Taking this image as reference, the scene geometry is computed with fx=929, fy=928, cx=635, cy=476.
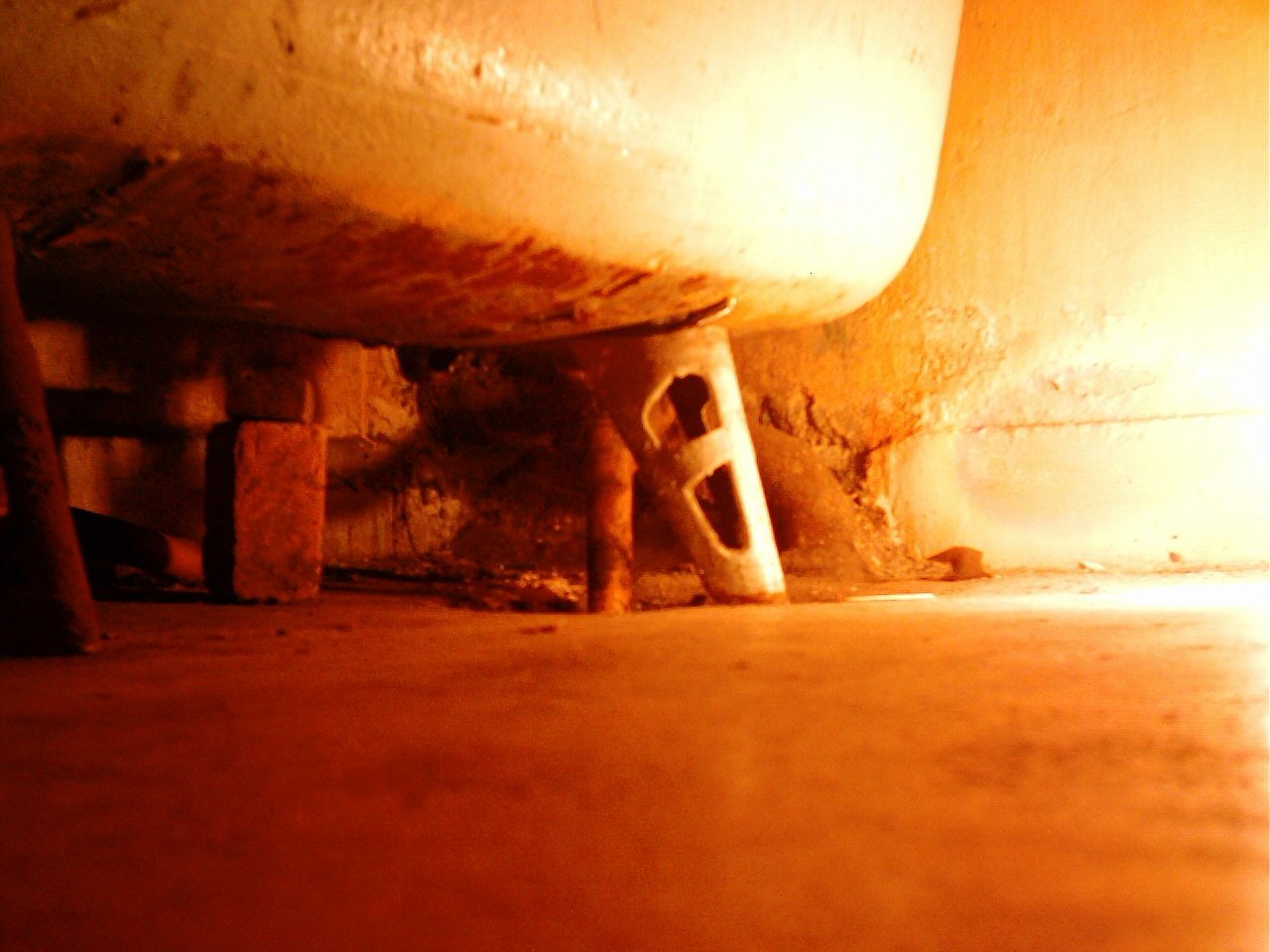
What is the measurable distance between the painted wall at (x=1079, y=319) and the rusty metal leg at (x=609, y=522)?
0.41 metres

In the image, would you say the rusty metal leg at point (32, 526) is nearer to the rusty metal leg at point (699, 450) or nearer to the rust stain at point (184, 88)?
the rust stain at point (184, 88)

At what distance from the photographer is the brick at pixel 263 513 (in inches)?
51.1

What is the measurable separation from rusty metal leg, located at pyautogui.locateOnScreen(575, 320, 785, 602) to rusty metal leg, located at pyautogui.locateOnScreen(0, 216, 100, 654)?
28.0 inches

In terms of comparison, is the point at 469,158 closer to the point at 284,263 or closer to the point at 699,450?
the point at 284,263

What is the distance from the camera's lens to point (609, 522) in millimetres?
1377

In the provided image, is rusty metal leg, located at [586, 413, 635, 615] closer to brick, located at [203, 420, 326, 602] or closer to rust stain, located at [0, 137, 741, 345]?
rust stain, located at [0, 137, 741, 345]

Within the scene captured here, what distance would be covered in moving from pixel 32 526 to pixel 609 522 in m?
0.76

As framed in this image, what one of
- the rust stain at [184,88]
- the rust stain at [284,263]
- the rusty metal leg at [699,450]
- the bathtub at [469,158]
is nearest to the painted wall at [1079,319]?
the bathtub at [469,158]

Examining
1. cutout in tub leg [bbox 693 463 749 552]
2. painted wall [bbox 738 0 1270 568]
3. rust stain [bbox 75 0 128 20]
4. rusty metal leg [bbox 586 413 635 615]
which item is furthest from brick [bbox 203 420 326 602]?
painted wall [bbox 738 0 1270 568]

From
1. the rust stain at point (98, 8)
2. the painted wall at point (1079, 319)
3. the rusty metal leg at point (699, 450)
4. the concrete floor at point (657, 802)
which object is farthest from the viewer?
the painted wall at point (1079, 319)

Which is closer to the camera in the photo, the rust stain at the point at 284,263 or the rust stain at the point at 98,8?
the rust stain at the point at 98,8

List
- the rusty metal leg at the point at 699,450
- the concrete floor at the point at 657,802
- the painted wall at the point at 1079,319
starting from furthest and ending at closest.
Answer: the painted wall at the point at 1079,319, the rusty metal leg at the point at 699,450, the concrete floor at the point at 657,802

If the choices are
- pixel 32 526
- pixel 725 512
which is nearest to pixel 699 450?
pixel 725 512

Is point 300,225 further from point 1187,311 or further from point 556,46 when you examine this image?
point 1187,311
